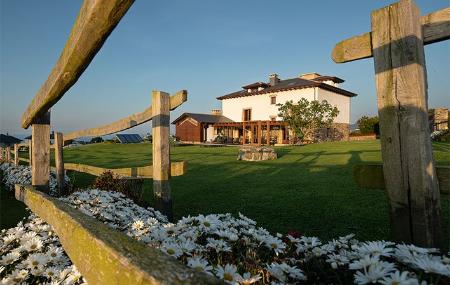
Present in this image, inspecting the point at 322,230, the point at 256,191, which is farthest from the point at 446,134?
the point at 322,230

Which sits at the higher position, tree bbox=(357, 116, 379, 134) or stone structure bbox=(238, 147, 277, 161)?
tree bbox=(357, 116, 379, 134)

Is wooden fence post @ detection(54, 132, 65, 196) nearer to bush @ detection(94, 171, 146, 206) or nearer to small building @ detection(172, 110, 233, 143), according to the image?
bush @ detection(94, 171, 146, 206)

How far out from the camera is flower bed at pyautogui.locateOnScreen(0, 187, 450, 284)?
1115 millimetres

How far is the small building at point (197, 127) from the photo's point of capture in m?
40.3

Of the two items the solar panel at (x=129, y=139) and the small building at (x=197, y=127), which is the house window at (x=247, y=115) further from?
the solar panel at (x=129, y=139)

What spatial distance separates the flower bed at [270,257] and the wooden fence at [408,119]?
0.25 m

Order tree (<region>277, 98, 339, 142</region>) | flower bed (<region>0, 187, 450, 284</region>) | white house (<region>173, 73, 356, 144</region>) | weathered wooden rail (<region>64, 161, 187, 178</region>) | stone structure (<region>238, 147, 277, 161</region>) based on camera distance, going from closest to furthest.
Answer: flower bed (<region>0, 187, 450, 284</region>)
weathered wooden rail (<region>64, 161, 187, 178</region>)
stone structure (<region>238, 147, 277, 161</region>)
tree (<region>277, 98, 339, 142</region>)
white house (<region>173, 73, 356, 144</region>)

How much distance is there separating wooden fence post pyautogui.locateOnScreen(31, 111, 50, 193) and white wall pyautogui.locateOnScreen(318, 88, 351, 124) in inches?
1267

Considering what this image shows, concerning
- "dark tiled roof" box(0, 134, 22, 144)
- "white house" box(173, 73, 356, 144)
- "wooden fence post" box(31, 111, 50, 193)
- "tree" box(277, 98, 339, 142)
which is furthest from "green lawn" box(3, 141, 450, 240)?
"white house" box(173, 73, 356, 144)

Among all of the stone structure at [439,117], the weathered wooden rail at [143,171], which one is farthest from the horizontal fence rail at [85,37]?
the stone structure at [439,117]

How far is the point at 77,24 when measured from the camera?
4.88 ft

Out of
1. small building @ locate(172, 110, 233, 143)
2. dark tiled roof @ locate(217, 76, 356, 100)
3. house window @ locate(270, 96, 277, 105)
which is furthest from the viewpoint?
small building @ locate(172, 110, 233, 143)

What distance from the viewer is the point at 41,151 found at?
4180 mm

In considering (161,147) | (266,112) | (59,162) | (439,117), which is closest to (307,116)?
(266,112)
